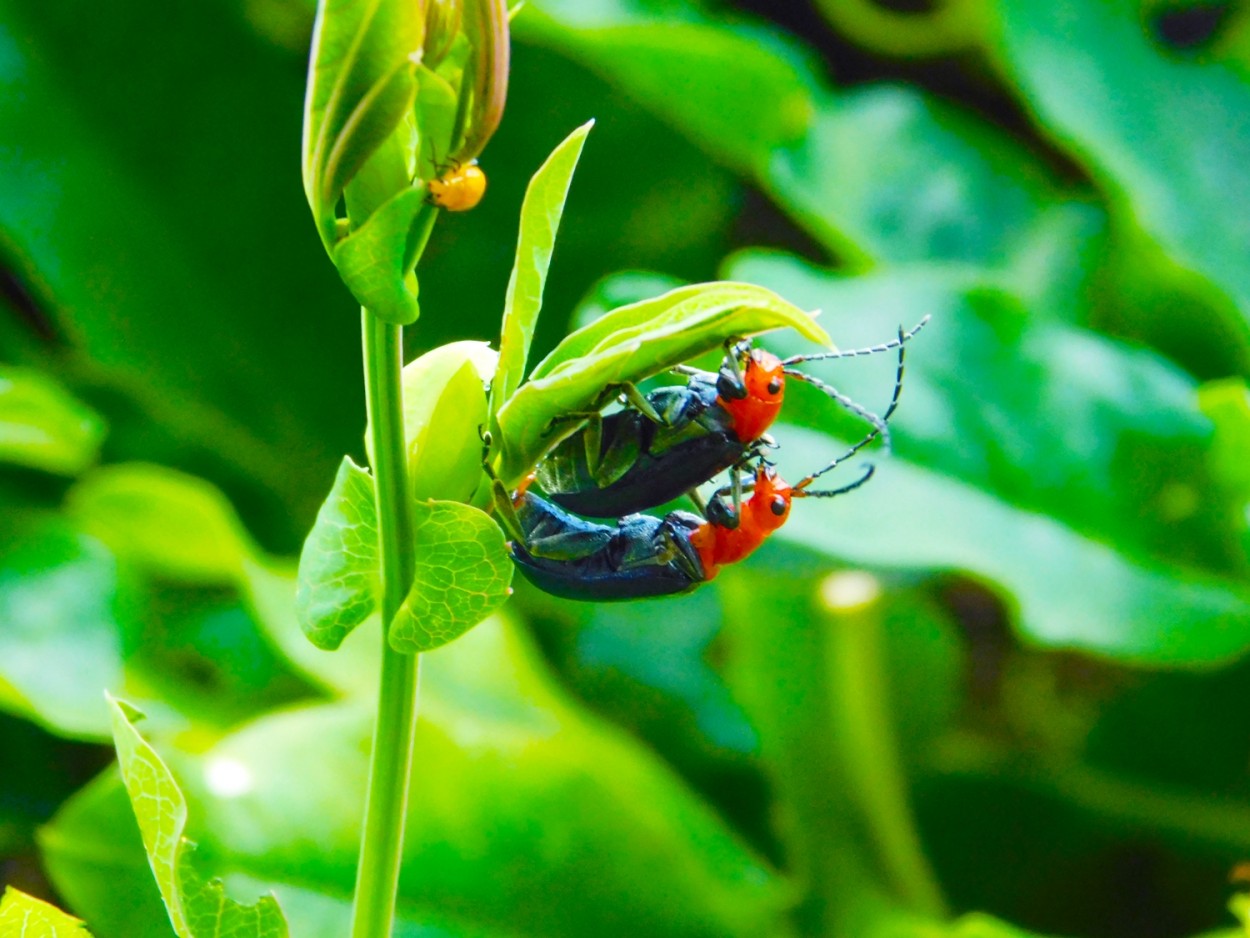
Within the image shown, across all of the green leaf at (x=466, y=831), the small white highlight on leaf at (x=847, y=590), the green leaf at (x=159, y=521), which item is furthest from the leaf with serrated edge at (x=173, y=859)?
the small white highlight on leaf at (x=847, y=590)

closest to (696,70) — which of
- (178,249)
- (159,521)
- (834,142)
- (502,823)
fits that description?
(834,142)

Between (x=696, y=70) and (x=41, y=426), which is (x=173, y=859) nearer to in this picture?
(x=41, y=426)

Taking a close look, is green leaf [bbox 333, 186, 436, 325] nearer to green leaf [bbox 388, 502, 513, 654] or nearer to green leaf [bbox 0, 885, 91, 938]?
green leaf [bbox 388, 502, 513, 654]

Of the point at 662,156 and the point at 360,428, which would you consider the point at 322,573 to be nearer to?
the point at 360,428

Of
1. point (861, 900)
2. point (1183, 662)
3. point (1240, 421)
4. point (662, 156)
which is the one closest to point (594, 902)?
point (861, 900)

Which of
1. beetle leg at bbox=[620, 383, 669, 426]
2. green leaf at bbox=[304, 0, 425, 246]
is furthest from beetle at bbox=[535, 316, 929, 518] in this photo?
→ green leaf at bbox=[304, 0, 425, 246]
